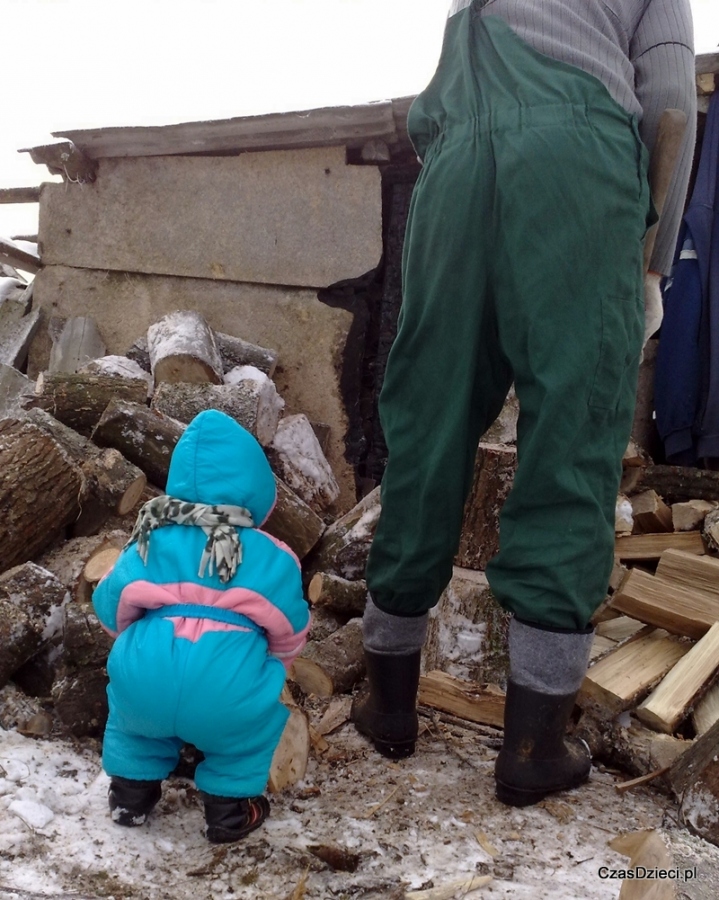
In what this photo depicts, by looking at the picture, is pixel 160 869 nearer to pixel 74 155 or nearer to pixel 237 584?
pixel 237 584

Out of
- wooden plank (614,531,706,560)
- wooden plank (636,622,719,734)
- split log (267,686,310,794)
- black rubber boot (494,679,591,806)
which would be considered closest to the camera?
black rubber boot (494,679,591,806)

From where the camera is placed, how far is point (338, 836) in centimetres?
162

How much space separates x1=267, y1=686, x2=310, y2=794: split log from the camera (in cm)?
186

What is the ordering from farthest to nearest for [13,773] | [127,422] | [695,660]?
1. [127,422]
2. [695,660]
3. [13,773]

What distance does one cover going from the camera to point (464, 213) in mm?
1766

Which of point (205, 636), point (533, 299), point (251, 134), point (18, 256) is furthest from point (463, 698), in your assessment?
point (18, 256)

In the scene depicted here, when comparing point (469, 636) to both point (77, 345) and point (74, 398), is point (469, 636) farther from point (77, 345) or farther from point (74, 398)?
point (77, 345)

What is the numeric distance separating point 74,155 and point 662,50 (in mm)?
3695

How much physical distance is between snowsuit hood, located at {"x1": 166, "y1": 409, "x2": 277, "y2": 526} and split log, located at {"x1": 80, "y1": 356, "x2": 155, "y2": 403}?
6.31 ft

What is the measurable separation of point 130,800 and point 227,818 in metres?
0.22

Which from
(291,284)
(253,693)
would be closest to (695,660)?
(253,693)

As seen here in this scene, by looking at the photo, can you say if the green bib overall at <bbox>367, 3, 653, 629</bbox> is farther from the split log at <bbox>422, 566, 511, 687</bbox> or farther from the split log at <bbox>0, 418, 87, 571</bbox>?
the split log at <bbox>0, 418, 87, 571</bbox>

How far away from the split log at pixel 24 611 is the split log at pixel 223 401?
3.74 ft

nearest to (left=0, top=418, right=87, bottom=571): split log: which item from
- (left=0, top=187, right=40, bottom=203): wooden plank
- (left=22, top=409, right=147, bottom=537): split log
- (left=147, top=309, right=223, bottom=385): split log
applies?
(left=22, top=409, right=147, bottom=537): split log
